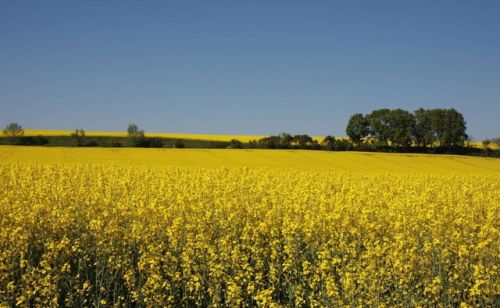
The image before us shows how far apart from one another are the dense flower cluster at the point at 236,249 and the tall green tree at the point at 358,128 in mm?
57950

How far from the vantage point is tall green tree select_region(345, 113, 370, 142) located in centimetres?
7081

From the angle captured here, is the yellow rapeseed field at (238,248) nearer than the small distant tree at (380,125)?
Yes

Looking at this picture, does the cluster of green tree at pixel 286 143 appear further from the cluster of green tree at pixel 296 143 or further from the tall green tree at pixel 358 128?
the tall green tree at pixel 358 128

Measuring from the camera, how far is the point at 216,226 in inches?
385

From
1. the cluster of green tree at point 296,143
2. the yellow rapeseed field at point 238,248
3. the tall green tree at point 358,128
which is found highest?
the tall green tree at point 358,128

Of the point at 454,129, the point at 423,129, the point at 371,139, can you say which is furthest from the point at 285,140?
the point at 454,129

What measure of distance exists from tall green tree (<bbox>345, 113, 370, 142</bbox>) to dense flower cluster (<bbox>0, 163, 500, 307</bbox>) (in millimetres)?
57950

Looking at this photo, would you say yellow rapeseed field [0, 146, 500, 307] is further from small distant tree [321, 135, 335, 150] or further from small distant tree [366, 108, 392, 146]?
small distant tree [366, 108, 392, 146]

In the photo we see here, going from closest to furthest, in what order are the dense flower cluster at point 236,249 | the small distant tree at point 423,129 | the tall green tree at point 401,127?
the dense flower cluster at point 236,249
the tall green tree at point 401,127
the small distant tree at point 423,129

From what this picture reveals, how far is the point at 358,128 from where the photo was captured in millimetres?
71000

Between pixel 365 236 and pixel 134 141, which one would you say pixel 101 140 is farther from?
pixel 365 236

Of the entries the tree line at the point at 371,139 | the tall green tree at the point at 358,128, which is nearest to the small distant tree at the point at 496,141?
the tree line at the point at 371,139

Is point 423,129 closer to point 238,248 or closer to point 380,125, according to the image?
point 380,125

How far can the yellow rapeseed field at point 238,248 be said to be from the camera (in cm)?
633
